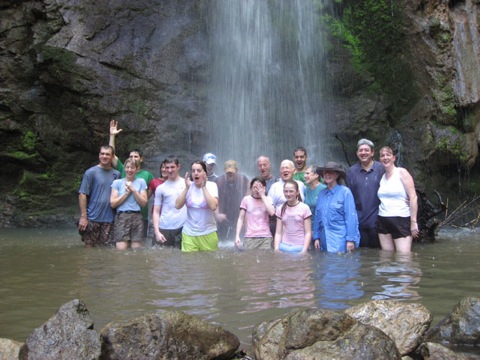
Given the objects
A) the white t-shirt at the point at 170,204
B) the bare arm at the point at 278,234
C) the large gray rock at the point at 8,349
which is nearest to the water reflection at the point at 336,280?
the bare arm at the point at 278,234

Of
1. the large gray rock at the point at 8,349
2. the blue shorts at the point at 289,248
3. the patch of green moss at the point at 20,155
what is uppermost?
the patch of green moss at the point at 20,155

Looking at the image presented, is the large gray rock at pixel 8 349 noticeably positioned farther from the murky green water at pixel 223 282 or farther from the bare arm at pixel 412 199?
the bare arm at pixel 412 199

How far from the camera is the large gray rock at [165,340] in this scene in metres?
3.48

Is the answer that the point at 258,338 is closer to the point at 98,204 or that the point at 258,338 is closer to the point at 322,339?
the point at 322,339

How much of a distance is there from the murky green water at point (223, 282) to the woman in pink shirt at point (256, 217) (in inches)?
13.0

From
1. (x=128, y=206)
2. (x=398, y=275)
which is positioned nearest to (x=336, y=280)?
(x=398, y=275)

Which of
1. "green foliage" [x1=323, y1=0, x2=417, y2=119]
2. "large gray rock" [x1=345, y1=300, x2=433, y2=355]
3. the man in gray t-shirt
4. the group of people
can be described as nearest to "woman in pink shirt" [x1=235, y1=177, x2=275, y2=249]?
the group of people

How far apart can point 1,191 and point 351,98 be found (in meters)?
10.4

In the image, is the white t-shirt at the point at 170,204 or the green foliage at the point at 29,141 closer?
the white t-shirt at the point at 170,204

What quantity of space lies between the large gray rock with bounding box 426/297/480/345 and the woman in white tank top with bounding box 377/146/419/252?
4.04 m

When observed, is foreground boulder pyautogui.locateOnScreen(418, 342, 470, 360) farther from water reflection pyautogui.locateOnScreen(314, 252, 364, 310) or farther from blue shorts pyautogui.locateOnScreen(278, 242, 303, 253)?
blue shorts pyautogui.locateOnScreen(278, 242, 303, 253)

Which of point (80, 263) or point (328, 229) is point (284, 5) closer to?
point (328, 229)

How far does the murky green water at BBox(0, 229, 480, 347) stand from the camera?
4660mm

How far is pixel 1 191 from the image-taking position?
1653cm
